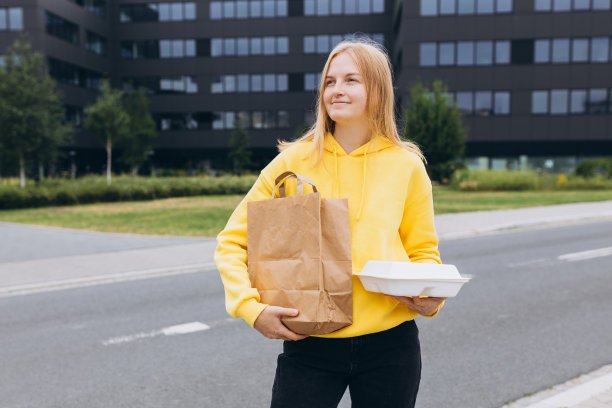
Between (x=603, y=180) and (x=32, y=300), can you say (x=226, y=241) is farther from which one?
(x=603, y=180)

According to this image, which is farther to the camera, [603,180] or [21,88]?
[603,180]

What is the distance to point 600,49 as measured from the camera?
41.5m

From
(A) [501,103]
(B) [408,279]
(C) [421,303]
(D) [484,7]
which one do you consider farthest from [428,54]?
(B) [408,279]

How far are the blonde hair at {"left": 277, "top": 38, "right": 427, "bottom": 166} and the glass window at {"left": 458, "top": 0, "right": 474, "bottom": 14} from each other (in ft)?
140

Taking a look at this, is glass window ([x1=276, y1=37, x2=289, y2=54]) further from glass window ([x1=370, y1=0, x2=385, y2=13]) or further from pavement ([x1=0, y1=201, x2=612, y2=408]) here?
pavement ([x1=0, y1=201, x2=612, y2=408])

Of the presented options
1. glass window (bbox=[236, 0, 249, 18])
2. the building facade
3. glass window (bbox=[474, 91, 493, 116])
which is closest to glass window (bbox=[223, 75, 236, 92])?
the building facade

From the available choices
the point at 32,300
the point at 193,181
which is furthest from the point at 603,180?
the point at 32,300

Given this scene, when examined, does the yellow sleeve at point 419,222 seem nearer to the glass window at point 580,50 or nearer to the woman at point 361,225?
the woman at point 361,225

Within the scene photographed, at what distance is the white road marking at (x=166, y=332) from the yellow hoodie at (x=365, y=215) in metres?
4.06

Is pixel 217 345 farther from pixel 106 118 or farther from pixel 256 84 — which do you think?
pixel 256 84

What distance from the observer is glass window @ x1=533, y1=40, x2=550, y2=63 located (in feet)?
137

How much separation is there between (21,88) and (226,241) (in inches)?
1017

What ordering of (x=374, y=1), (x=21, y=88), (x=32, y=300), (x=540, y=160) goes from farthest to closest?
1. (x=374, y=1)
2. (x=540, y=160)
3. (x=21, y=88)
4. (x=32, y=300)

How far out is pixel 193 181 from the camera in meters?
29.8
